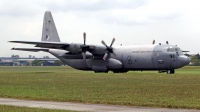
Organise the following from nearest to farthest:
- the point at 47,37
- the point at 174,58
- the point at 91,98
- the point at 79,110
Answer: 1. the point at 79,110
2. the point at 91,98
3. the point at 174,58
4. the point at 47,37

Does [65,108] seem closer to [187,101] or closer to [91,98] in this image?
[91,98]

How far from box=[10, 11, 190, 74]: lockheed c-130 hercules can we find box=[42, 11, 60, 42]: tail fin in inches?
254

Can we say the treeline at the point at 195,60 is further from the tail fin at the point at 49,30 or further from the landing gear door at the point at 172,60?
the landing gear door at the point at 172,60

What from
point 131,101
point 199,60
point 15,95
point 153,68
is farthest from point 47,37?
point 199,60

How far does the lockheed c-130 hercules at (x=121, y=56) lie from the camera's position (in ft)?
195

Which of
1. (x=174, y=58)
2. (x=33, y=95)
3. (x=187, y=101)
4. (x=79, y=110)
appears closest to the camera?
(x=79, y=110)

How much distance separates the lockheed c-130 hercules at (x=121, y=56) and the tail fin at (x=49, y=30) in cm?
645

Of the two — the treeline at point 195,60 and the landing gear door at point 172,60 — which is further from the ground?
the treeline at point 195,60

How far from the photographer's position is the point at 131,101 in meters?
22.8

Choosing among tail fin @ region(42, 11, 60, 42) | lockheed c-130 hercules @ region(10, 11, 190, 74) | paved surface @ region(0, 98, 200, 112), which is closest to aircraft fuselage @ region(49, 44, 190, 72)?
lockheed c-130 hercules @ region(10, 11, 190, 74)

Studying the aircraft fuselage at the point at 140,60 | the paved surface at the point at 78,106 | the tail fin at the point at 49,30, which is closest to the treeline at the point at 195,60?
the tail fin at the point at 49,30

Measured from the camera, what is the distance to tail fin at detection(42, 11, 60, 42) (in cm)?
7450

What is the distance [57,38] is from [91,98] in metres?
51.1

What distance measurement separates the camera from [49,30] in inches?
2933
